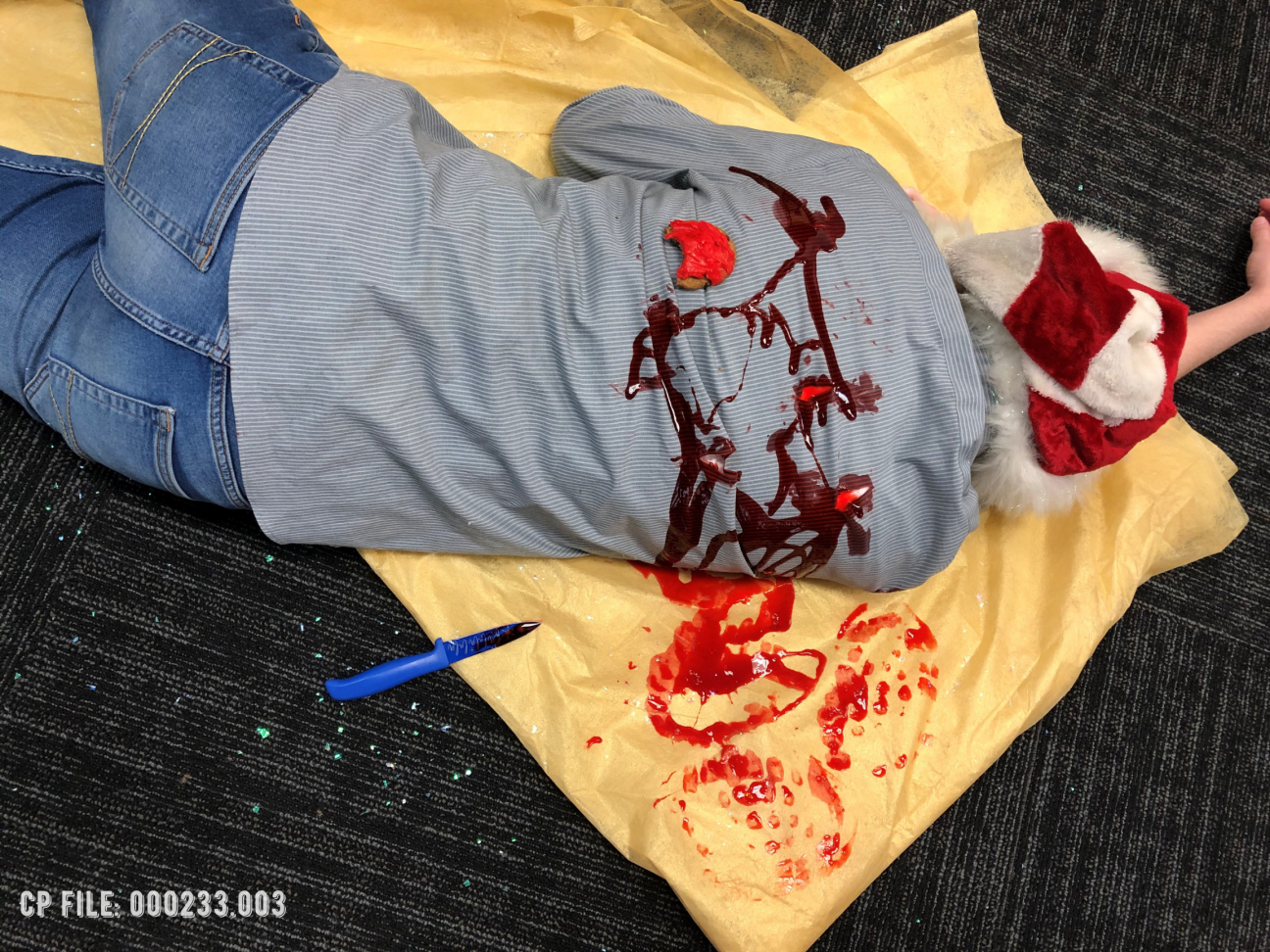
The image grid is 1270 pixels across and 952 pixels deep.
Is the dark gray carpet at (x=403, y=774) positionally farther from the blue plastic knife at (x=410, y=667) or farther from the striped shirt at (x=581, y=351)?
the striped shirt at (x=581, y=351)

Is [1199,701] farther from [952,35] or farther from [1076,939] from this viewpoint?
[952,35]

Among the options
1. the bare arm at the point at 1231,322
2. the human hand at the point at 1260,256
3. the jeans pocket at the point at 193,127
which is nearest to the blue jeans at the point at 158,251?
the jeans pocket at the point at 193,127

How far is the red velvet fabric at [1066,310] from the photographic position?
63 cm

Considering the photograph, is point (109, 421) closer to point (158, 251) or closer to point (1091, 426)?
point (158, 251)

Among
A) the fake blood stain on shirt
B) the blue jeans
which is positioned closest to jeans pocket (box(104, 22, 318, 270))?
the blue jeans

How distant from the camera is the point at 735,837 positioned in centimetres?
84

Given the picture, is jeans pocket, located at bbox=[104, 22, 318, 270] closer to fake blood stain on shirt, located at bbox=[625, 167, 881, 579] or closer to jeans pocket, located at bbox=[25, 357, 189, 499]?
jeans pocket, located at bbox=[25, 357, 189, 499]

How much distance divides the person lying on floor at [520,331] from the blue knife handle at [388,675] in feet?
0.64

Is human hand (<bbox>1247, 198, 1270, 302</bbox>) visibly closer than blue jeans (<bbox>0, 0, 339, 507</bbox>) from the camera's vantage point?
No

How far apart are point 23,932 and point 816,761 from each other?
2.64 ft

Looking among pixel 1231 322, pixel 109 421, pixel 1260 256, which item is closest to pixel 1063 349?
pixel 1231 322

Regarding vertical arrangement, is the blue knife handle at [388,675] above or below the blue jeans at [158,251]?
below

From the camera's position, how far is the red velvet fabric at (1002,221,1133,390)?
0.63m

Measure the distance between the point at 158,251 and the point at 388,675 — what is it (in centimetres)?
45
